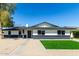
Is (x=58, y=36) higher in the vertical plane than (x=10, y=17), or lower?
lower

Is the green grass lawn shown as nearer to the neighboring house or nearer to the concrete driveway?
the concrete driveway

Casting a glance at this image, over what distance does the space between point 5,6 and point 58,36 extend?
6.46 m

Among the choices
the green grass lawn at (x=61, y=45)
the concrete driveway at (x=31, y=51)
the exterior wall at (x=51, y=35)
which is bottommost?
the exterior wall at (x=51, y=35)

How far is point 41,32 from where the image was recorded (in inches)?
961

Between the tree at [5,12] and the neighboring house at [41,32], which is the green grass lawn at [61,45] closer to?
the tree at [5,12]

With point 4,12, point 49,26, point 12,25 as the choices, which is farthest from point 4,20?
point 49,26

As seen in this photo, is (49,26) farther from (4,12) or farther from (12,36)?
(4,12)

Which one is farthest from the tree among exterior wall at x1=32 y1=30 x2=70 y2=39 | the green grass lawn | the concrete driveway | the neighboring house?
the concrete driveway

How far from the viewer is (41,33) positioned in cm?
2439

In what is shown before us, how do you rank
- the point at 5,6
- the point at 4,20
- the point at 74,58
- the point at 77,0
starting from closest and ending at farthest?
the point at 77,0, the point at 74,58, the point at 4,20, the point at 5,6

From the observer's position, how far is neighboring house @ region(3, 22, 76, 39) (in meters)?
24.2

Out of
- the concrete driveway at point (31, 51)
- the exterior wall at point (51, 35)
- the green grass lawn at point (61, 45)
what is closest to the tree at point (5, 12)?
the exterior wall at point (51, 35)

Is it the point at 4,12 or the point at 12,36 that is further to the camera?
the point at 12,36

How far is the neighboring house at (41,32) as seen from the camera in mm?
24188
